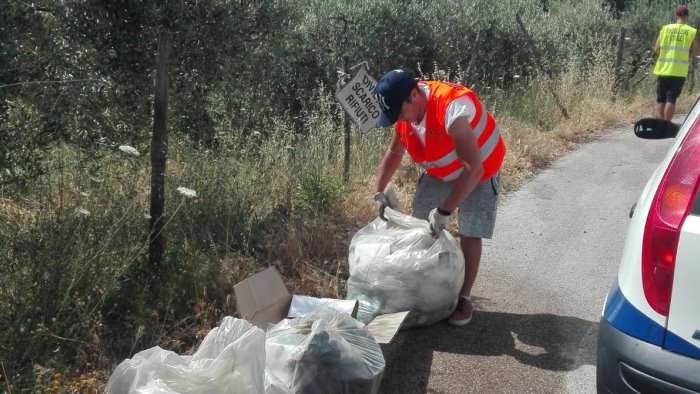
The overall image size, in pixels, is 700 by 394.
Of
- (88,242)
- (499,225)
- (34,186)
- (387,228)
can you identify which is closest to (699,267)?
(387,228)

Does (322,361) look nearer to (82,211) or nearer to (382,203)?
(82,211)

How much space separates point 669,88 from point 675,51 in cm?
52

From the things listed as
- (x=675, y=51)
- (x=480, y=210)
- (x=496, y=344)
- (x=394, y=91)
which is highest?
(x=394, y=91)

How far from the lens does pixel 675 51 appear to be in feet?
38.2

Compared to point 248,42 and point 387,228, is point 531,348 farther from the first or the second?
point 248,42

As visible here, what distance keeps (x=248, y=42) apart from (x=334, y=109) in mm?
3228

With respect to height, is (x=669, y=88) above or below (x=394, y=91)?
below

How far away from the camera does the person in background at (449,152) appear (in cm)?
446

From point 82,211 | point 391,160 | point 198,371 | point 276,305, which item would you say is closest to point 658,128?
point 391,160

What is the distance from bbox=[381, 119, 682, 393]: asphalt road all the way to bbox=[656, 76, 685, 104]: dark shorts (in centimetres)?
334

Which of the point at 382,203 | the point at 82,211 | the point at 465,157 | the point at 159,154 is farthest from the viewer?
the point at 382,203

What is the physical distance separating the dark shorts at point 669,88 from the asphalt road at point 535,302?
334cm

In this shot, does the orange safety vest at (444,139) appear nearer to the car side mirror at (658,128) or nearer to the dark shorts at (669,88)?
the car side mirror at (658,128)

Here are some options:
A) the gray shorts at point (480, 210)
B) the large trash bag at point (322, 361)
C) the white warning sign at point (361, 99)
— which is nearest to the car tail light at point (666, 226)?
the large trash bag at point (322, 361)
